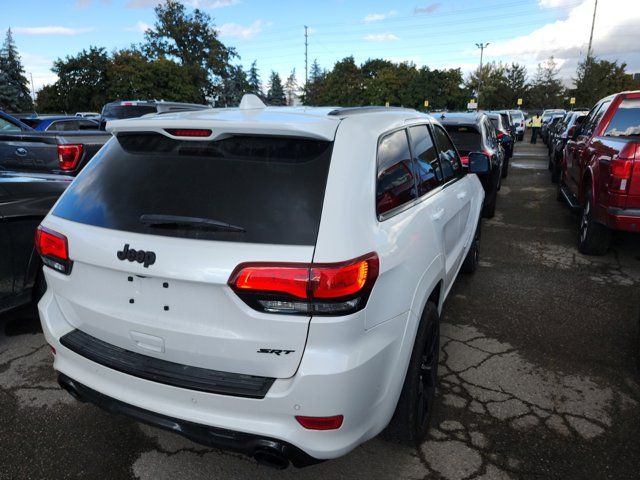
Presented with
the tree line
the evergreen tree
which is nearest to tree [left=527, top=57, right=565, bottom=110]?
the tree line

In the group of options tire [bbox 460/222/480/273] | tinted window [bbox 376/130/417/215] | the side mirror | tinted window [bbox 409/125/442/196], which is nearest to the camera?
tinted window [bbox 376/130/417/215]

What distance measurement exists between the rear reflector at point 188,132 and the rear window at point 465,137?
235 inches

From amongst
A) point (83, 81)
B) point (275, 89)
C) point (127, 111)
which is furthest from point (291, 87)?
point (127, 111)

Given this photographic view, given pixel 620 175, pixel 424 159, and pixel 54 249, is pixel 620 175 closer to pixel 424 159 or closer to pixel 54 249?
pixel 424 159

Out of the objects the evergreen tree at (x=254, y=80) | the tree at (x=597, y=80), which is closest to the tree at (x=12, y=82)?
the evergreen tree at (x=254, y=80)

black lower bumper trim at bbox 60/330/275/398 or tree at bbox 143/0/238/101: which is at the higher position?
tree at bbox 143/0/238/101

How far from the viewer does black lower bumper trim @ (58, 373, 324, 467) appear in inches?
72.0

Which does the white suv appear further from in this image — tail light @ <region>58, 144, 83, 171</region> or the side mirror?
tail light @ <region>58, 144, 83, 171</region>

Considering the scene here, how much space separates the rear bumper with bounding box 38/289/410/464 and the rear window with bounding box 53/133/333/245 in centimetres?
44

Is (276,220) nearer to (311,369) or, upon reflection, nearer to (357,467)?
(311,369)

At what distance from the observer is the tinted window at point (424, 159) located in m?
2.81

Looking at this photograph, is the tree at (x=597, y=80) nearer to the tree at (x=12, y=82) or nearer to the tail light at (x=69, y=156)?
the tail light at (x=69, y=156)

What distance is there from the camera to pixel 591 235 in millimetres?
5688

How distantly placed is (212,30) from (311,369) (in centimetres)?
7848
